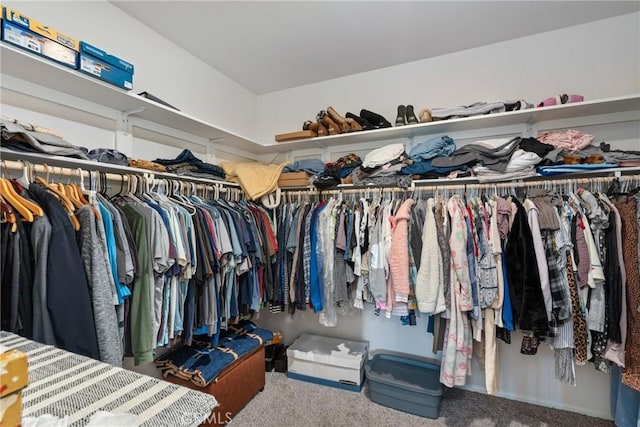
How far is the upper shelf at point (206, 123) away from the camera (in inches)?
50.9

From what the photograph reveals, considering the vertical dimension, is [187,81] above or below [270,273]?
above

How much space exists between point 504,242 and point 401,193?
81 centimetres

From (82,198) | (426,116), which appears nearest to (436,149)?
(426,116)

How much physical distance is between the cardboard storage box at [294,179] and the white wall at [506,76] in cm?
73

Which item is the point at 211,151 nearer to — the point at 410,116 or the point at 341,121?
the point at 341,121

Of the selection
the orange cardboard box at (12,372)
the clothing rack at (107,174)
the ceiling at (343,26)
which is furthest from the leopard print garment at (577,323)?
the clothing rack at (107,174)

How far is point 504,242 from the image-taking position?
1.75 m

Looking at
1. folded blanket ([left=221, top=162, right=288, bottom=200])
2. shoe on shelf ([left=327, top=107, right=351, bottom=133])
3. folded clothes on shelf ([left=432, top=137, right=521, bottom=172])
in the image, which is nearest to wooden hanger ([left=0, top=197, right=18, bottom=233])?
folded blanket ([left=221, top=162, right=288, bottom=200])

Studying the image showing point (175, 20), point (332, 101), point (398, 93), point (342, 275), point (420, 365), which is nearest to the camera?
point (175, 20)

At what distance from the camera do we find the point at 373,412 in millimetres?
2014

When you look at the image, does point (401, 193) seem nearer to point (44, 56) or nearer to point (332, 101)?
point (332, 101)

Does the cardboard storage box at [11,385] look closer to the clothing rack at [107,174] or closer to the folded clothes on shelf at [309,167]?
the clothing rack at [107,174]

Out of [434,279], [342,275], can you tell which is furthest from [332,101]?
[434,279]

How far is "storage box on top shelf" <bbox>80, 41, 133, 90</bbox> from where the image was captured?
53.1 inches
